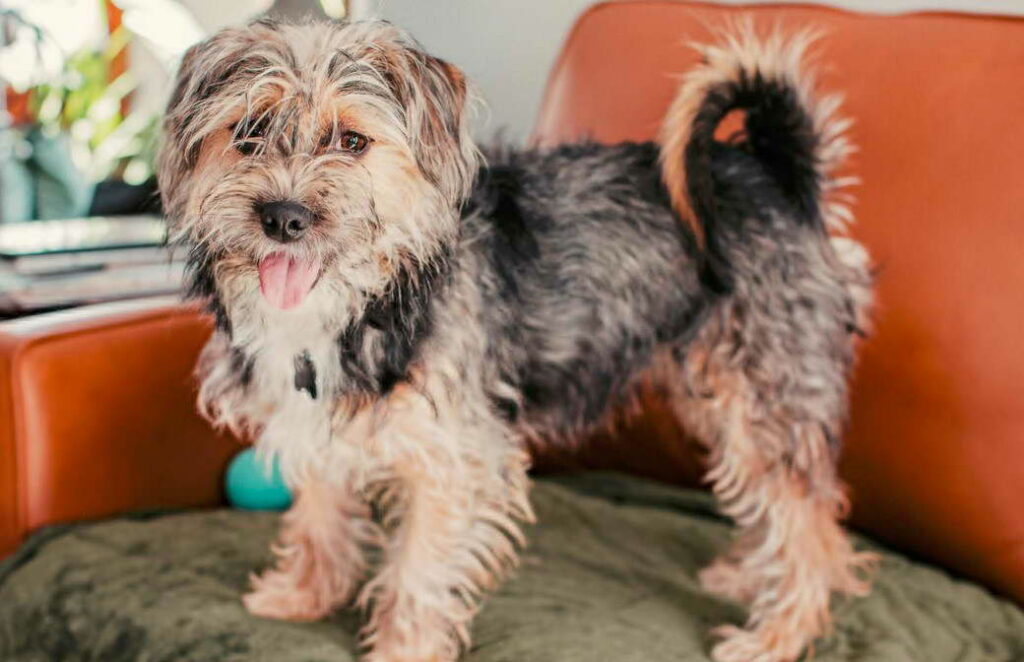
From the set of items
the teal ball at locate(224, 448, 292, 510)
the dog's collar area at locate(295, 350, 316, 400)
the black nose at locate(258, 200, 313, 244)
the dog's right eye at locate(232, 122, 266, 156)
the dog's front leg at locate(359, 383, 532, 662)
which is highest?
the dog's right eye at locate(232, 122, 266, 156)

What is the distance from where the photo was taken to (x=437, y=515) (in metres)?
1.47

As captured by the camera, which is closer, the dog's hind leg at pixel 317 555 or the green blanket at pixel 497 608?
the green blanket at pixel 497 608

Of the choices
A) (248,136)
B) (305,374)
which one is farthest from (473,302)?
(248,136)

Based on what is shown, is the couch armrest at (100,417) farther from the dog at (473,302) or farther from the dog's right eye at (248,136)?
the dog's right eye at (248,136)

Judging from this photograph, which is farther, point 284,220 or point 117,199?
point 117,199

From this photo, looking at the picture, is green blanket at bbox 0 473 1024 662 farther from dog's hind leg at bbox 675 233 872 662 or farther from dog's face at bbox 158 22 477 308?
dog's face at bbox 158 22 477 308

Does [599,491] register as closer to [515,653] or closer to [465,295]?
[515,653]

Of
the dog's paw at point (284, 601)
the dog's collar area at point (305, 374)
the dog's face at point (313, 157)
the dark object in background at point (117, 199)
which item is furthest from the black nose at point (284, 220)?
the dark object in background at point (117, 199)

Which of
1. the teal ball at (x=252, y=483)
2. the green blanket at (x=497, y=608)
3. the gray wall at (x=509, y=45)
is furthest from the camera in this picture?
the gray wall at (x=509, y=45)

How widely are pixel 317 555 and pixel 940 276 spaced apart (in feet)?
3.72

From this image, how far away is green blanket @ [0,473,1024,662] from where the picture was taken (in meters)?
1.46

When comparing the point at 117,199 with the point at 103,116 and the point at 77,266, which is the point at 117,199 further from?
the point at 77,266

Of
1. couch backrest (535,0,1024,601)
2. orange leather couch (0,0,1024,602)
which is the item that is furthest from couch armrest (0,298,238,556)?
couch backrest (535,0,1024,601)

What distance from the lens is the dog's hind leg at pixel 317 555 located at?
5.36 feet
